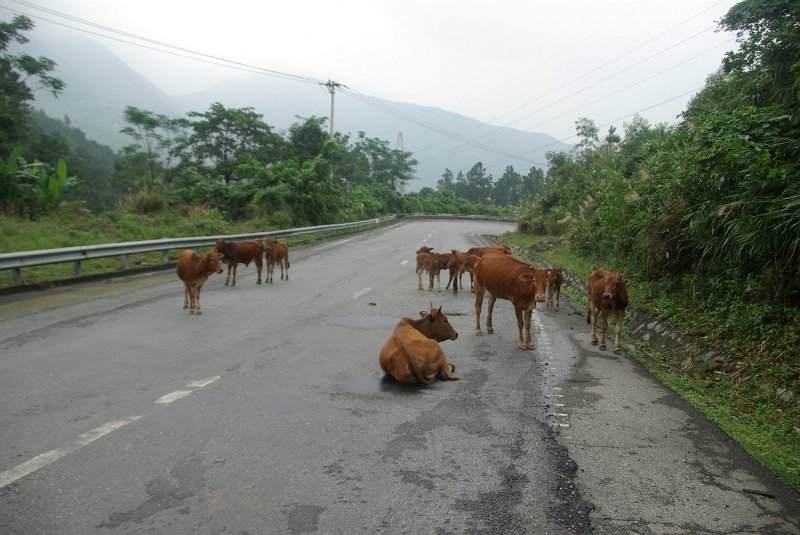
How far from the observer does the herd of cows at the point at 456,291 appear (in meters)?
6.58

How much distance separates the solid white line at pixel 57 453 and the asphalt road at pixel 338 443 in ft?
0.06

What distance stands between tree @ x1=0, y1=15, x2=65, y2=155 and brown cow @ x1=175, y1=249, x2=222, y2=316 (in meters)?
21.2

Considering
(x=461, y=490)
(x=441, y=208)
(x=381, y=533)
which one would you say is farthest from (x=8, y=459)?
(x=441, y=208)

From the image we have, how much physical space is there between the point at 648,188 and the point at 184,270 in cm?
1164

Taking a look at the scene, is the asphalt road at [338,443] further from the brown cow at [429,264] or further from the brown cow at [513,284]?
the brown cow at [429,264]

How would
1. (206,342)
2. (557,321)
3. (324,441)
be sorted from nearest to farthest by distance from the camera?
(324,441) < (206,342) < (557,321)

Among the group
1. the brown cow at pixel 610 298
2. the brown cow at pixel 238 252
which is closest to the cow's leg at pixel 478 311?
the brown cow at pixel 610 298

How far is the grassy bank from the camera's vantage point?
553 cm

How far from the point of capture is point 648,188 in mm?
15102

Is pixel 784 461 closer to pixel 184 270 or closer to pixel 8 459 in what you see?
pixel 8 459

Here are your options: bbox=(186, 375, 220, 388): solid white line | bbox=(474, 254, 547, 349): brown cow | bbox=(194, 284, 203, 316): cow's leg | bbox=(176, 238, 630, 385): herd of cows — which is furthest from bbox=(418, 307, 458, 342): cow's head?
bbox=(194, 284, 203, 316): cow's leg

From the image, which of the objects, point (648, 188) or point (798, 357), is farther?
point (648, 188)

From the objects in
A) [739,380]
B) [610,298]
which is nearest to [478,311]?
[610,298]

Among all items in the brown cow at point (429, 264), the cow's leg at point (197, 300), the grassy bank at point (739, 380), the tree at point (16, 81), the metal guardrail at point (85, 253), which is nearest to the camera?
the grassy bank at point (739, 380)
